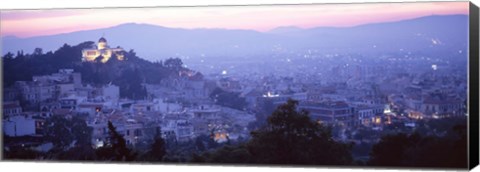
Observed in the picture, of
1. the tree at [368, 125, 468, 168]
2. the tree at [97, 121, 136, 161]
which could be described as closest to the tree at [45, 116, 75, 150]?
the tree at [97, 121, 136, 161]

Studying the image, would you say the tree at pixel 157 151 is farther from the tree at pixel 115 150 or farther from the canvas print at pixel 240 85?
the tree at pixel 115 150

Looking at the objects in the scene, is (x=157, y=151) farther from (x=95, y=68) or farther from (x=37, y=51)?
(x=37, y=51)

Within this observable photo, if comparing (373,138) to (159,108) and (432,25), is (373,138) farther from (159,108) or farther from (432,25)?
(159,108)

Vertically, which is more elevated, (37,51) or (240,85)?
(37,51)

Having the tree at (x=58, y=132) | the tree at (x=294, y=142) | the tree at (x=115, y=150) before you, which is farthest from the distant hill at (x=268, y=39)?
the tree at (x=115, y=150)

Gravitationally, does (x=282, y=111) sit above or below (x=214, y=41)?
below

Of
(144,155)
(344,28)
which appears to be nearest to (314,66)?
(344,28)

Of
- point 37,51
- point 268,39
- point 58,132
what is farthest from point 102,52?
point 268,39
